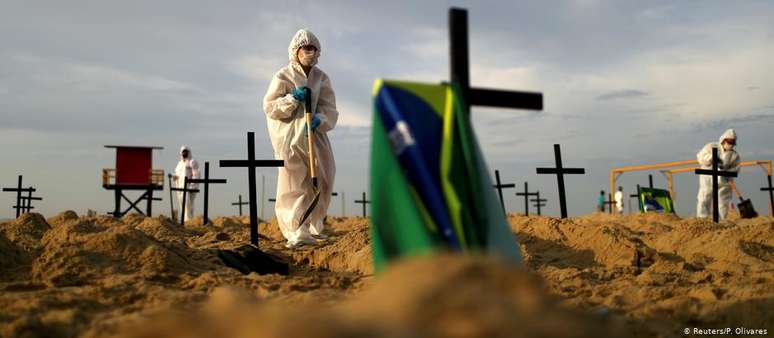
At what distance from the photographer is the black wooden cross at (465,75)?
145 inches

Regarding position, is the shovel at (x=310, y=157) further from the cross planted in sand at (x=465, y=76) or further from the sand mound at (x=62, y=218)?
the cross planted in sand at (x=465, y=76)

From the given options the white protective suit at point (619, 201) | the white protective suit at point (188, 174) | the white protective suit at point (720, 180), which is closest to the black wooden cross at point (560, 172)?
the white protective suit at point (720, 180)

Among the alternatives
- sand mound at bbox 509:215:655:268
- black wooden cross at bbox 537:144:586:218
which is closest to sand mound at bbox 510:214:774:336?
sand mound at bbox 509:215:655:268

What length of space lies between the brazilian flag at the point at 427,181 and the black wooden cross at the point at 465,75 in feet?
0.98

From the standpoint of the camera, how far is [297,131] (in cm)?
902

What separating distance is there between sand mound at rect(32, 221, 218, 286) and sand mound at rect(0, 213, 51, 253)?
5.16ft

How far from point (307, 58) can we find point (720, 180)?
1227 cm

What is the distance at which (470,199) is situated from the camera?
3.28 metres

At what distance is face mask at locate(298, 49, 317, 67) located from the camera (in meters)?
9.02

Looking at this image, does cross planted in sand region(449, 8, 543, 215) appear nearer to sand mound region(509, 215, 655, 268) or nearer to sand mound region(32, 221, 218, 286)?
sand mound region(32, 221, 218, 286)

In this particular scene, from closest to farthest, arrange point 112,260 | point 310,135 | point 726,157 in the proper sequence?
point 112,260 → point 310,135 → point 726,157

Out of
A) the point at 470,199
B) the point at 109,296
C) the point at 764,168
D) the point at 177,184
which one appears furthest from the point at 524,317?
the point at 764,168

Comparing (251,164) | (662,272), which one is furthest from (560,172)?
(251,164)

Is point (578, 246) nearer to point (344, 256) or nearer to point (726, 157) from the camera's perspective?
point (344, 256)
